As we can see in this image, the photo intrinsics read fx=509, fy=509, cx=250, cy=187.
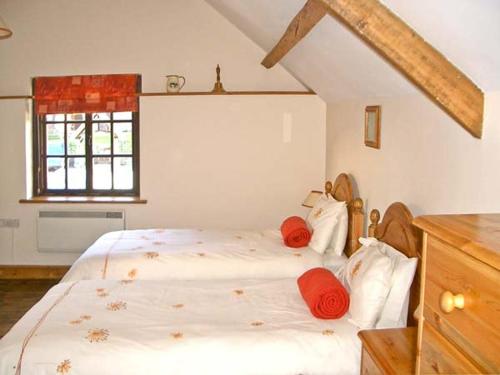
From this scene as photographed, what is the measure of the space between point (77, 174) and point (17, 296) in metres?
1.33

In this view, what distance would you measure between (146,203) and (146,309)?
2.48m

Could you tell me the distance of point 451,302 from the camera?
1056 millimetres

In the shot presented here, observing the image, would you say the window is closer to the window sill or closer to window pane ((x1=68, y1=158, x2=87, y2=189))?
window pane ((x1=68, y1=158, x2=87, y2=189))

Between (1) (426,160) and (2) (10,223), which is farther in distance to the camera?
(2) (10,223)

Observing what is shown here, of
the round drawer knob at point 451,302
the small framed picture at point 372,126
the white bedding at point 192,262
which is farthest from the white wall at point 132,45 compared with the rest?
the round drawer knob at point 451,302

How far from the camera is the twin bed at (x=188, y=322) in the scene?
6.82 feet

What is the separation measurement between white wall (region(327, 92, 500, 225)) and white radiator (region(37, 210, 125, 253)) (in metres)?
2.44

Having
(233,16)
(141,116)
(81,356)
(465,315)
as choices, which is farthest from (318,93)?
(465,315)

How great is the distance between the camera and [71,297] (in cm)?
264

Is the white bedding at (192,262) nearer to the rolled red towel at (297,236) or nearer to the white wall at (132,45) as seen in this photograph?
the rolled red towel at (297,236)

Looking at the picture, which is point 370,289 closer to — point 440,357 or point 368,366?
point 368,366

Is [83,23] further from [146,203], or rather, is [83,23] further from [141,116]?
[146,203]

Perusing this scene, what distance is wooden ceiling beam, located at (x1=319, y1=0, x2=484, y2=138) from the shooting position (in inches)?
67.2

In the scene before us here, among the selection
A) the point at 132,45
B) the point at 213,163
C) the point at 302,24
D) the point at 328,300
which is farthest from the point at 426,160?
the point at 132,45
